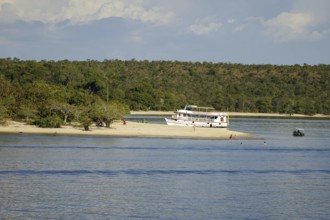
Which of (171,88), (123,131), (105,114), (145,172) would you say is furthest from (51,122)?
(171,88)

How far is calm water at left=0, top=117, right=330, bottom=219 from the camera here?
32062mm

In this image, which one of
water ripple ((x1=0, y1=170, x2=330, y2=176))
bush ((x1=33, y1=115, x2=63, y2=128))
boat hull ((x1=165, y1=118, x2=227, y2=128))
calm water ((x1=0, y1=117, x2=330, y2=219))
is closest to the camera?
calm water ((x1=0, y1=117, x2=330, y2=219))

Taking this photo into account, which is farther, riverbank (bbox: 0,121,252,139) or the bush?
the bush

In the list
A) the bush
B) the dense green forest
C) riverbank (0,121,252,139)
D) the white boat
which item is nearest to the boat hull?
the white boat

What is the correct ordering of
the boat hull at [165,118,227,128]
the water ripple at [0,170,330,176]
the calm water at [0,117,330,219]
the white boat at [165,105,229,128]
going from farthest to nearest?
the white boat at [165,105,229,128], the boat hull at [165,118,227,128], the water ripple at [0,170,330,176], the calm water at [0,117,330,219]

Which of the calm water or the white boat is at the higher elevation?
the white boat

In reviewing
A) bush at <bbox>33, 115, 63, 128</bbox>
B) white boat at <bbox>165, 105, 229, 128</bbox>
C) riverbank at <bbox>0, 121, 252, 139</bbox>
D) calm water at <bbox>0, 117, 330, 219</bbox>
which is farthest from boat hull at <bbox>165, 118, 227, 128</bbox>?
calm water at <bbox>0, 117, 330, 219</bbox>

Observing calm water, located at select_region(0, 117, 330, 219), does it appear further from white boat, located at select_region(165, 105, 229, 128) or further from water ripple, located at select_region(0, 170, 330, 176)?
white boat, located at select_region(165, 105, 229, 128)

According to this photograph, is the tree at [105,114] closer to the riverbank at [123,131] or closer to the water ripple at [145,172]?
the riverbank at [123,131]

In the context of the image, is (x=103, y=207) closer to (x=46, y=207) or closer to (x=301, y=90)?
(x=46, y=207)

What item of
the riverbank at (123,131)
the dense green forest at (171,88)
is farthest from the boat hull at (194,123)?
the riverbank at (123,131)

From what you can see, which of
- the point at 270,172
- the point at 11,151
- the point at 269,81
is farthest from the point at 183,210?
the point at 269,81

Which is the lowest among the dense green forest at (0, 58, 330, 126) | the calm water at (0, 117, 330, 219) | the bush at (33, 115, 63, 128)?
the calm water at (0, 117, 330, 219)

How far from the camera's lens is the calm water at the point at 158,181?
32.1 metres
